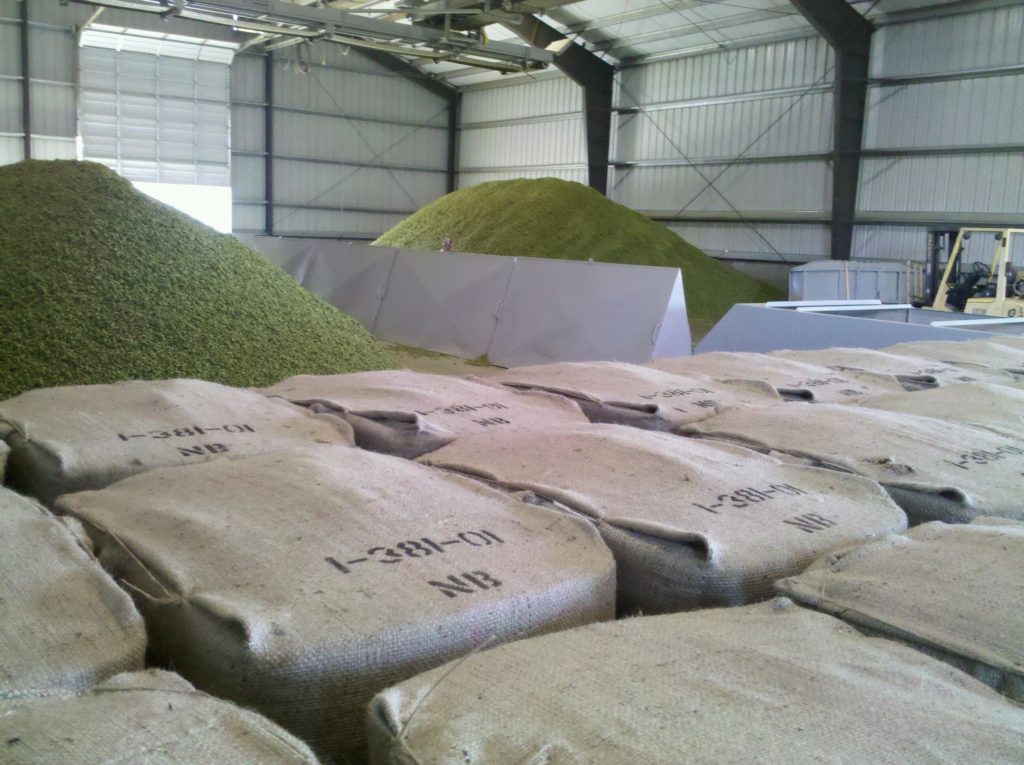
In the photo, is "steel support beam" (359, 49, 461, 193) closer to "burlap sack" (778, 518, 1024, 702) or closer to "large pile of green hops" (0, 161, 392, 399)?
"large pile of green hops" (0, 161, 392, 399)

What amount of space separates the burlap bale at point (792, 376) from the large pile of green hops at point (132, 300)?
2108 mm

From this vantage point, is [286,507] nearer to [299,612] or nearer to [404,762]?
[299,612]

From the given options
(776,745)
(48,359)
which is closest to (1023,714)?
(776,745)

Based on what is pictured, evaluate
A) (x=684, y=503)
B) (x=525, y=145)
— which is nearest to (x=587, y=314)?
(x=684, y=503)

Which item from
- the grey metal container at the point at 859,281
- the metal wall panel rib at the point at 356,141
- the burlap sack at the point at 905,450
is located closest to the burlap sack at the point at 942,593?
the burlap sack at the point at 905,450

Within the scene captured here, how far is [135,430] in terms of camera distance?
6.03 ft

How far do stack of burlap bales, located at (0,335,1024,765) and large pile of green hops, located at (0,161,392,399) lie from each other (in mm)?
2026

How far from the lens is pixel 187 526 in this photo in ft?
3.96

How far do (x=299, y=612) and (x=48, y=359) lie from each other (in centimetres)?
313

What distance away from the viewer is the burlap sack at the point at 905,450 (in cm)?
166

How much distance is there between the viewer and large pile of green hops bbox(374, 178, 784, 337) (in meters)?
11.1

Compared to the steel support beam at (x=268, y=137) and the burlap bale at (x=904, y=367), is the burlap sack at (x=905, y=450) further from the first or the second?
the steel support beam at (x=268, y=137)

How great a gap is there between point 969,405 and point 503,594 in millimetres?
1741

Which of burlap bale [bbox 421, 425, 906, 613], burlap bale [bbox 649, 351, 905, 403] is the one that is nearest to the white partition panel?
burlap bale [bbox 649, 351, 905, 403]
